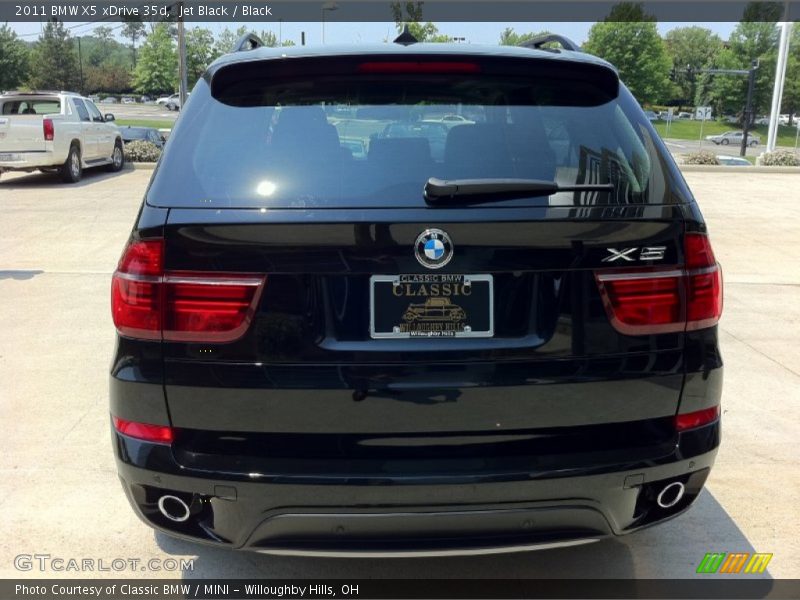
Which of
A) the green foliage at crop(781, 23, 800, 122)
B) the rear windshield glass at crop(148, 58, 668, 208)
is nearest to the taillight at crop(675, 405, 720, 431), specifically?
the rear windshield glass at crop(148, 58, 668, 208)

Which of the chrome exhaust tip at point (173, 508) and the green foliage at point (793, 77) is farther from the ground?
the green foliage at point (793, 77)

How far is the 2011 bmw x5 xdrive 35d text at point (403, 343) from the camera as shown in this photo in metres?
2.25

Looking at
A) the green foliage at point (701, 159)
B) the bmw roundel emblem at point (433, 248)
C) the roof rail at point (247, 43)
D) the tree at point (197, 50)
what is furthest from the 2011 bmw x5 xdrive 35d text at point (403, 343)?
the tree at point (197, 50)

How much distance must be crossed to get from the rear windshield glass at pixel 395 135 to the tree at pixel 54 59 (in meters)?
83.5

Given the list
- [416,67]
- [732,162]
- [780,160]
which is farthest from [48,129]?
[732,162]

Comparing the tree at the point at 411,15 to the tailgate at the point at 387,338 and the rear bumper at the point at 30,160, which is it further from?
the tailgate at the point at 387,338

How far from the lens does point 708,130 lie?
258ft

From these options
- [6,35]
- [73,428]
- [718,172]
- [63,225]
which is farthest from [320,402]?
[6,35]

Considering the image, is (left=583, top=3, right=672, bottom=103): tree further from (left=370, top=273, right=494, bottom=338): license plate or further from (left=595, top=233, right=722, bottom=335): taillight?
(left=370, top=273, right=494, bottom=338): license plate

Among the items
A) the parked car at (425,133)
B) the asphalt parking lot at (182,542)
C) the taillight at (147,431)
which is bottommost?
the asphalt parking lot at (182,542)

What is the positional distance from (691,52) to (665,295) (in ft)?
364

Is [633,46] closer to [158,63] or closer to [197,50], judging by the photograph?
[197,50]

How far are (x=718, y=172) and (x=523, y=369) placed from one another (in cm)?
1873

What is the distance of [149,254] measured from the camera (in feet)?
7.55
